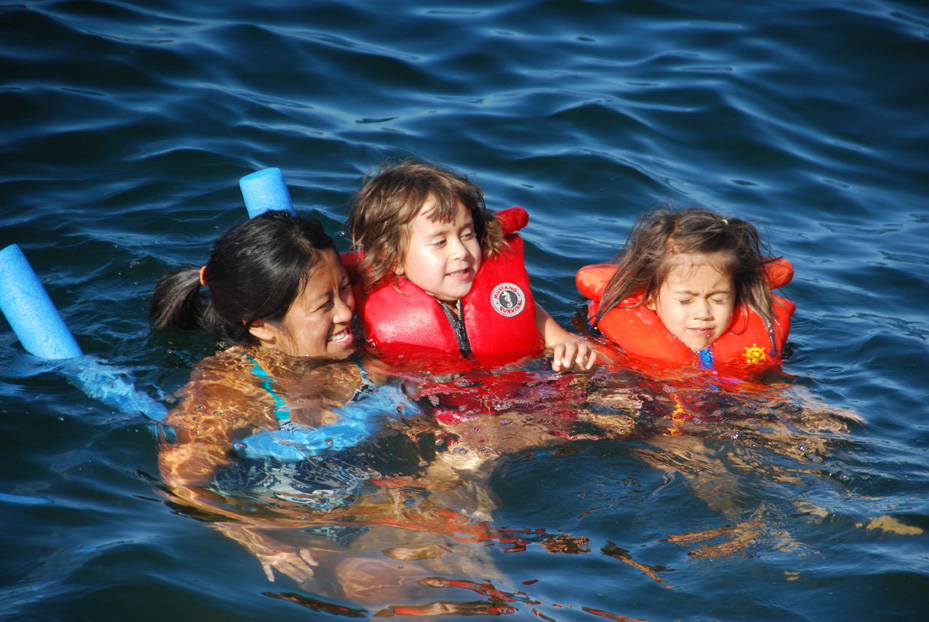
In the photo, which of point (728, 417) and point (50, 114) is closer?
point (728, 417)

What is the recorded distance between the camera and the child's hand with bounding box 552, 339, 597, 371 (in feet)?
14.4

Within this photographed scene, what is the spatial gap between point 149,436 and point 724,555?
254cm

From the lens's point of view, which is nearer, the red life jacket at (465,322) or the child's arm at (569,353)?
the child's arm at (569,353)

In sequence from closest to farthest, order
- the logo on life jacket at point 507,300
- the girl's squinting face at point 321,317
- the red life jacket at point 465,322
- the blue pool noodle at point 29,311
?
the girl's squinting face at point 321,317 < the blue pool noodle at point 29,311 < the red life jacket at point 465,322 < the logo on life jacket at point 507,300

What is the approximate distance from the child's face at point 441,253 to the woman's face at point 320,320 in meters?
0.41

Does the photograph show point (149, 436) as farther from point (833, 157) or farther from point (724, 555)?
point (833, 157)

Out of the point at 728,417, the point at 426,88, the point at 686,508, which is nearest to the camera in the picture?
the point at 686,508

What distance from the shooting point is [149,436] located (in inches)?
152

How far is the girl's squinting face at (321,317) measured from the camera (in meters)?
4.10

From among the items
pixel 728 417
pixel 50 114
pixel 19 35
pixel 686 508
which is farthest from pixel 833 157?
pixel 19 35

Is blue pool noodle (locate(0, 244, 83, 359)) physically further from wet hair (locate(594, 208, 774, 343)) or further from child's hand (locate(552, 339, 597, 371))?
wet hair (locate(594, 208, 774, 343))

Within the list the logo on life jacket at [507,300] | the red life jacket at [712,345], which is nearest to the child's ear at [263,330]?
the logo on life jacket at [507,300]

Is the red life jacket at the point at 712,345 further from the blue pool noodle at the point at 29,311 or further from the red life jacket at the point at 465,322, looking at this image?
the blue pool noodle at the point at 29,311

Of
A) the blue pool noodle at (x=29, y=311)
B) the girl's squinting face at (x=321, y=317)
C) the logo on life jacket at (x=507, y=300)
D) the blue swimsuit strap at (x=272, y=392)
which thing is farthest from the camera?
the logo on life jacket at (x=507, y=300)
